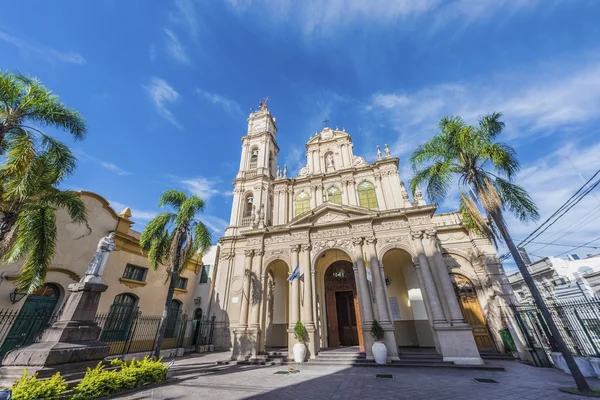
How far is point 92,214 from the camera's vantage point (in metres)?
13.7

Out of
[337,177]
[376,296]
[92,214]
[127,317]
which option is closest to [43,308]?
[127,317]

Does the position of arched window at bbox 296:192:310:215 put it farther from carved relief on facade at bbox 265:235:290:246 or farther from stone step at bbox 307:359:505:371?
stone step at bbox 307:359:505:371

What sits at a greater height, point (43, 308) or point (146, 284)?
point (146, 284)

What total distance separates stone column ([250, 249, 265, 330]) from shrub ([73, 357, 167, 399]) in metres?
5.86

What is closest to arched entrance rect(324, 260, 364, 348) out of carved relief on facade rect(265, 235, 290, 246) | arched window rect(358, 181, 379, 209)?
carved relief on facade rect(265, 235, 290, 246)

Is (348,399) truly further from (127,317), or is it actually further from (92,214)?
(92,214)

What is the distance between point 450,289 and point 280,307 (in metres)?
10.9

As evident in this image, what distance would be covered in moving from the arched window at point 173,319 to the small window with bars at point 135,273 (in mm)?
2991

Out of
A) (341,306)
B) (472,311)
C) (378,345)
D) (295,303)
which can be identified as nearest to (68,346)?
(295,303)

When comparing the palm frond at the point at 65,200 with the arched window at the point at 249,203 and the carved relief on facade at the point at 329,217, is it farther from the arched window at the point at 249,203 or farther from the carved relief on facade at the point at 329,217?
the arched window at the point at 249,203

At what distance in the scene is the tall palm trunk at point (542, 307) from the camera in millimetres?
6071

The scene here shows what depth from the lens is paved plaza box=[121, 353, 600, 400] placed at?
6090 millimetres

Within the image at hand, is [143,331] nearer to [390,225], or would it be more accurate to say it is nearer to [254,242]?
[254,242]

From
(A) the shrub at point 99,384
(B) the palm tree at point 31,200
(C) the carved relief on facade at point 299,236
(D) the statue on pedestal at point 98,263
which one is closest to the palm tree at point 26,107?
(B) the palm tree at point 31,200
